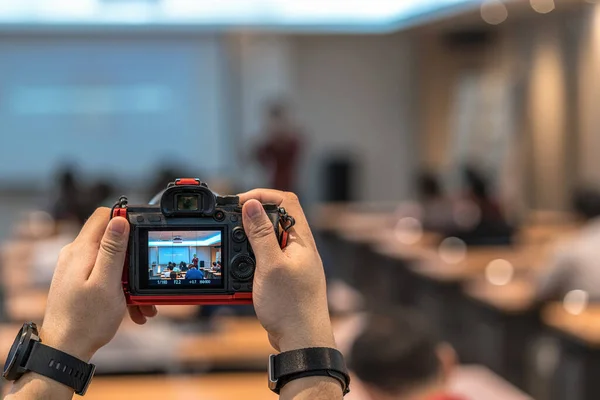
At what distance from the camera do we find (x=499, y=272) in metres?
6.56

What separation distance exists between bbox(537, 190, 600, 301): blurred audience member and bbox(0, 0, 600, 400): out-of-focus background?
11 millimetres

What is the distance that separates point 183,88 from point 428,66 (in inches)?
143

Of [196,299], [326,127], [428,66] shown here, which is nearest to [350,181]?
[326,127]

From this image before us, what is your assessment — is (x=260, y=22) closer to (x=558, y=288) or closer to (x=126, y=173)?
(x=558, y=288)

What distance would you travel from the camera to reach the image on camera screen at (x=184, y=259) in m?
1.14

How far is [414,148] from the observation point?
50.2 ft

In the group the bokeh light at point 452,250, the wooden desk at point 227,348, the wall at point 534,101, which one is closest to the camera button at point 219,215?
the wooden desk at point 227,348

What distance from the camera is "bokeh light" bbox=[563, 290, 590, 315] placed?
5.20 metres

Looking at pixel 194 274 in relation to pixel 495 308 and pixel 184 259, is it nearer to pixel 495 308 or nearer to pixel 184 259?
pixel 184 259

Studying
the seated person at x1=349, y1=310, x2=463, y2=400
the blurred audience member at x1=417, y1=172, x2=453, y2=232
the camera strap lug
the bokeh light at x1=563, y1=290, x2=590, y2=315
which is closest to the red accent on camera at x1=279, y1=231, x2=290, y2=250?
the camera strap lug

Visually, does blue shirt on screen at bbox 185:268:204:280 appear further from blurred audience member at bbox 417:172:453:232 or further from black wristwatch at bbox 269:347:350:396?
blurred audience member at bbox 417:172:453:232

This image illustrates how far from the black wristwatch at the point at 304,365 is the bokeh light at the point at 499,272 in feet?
16.8

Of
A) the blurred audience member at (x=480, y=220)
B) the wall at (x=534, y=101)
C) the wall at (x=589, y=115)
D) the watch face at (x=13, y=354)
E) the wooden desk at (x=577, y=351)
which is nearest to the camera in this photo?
the watch face at (x=13, y=354)

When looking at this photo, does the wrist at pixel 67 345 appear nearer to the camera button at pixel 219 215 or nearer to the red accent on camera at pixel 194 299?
the red accent on camera at pixel 194 299
